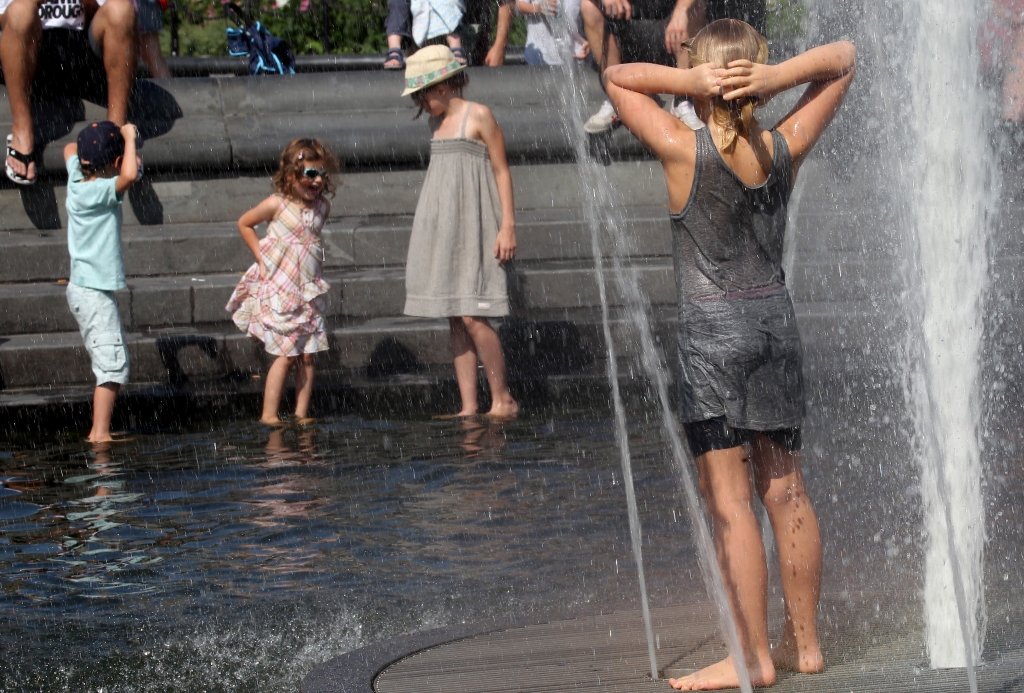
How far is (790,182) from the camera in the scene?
350cm

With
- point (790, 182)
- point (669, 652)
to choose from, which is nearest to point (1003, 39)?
point (790, 182)

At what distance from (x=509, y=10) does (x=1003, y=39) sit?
5.01 meters

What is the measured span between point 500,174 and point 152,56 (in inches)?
180

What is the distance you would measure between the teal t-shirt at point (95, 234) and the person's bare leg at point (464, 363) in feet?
5.89

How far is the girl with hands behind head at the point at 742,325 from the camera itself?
3.36 meters

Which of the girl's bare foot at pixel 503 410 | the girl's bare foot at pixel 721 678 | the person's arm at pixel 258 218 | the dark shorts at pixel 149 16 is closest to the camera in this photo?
the girl's bare foot at pixel 721 678

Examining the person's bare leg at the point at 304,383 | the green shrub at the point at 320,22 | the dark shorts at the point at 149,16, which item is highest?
the green shrub at the point at 320,22

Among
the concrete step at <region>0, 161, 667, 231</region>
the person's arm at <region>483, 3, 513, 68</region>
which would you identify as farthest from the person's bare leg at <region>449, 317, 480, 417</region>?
the person's arm at <region>483, 3, 513, 68</region>

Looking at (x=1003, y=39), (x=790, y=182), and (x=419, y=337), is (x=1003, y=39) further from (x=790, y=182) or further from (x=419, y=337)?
(x=790, y=182)

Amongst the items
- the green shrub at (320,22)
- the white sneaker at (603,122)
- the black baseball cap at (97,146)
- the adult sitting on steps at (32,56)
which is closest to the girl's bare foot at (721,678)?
the black baseball cap at (97,146)

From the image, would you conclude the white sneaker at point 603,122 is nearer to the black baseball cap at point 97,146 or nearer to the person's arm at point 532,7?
the person's arm at point 532,7

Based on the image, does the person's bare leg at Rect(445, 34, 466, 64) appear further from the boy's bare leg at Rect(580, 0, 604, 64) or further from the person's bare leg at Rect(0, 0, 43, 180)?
the person's bare leg at Rect(0, 0, 43, 180)

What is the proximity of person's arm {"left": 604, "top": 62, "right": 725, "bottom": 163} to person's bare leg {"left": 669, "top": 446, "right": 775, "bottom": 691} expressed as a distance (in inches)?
31.1

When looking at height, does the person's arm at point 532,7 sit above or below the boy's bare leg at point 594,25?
above
